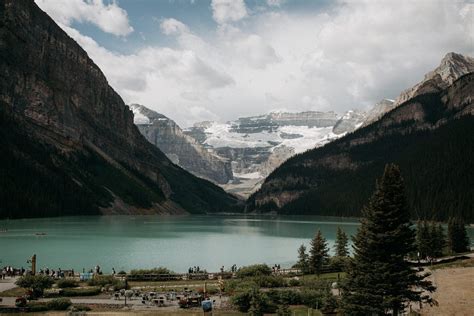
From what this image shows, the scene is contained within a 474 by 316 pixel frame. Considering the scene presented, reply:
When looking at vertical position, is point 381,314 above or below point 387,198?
below

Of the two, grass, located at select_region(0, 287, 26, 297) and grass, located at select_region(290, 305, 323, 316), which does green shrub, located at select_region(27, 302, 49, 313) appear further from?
grass, located at select_region(290, 305, 323, 316)

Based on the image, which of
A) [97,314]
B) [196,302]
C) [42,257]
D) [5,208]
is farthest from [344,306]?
[5,208]

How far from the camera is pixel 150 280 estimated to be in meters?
60.5

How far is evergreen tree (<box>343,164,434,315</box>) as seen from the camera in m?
35.2

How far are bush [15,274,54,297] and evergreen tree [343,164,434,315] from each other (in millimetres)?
26607

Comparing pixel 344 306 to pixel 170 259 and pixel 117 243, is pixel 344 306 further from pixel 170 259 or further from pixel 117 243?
pixel 117 243

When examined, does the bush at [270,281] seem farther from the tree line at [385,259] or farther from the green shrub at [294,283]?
the tree line at [385,259]

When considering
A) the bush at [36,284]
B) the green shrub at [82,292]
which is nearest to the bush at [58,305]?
the bush at [36,284]

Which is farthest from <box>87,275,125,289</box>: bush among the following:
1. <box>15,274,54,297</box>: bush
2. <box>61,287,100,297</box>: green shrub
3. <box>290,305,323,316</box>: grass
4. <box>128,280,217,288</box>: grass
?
<box>290,305,323,316</box>: grass

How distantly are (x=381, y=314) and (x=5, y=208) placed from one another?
179341 millimetres

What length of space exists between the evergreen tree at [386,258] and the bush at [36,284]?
26.6 metres

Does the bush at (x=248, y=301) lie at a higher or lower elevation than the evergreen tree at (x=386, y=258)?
lower

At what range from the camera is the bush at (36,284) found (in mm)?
45094

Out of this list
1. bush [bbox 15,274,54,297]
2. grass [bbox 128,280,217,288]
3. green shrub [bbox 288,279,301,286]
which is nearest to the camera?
bush [bbox 15,274,54,297]
